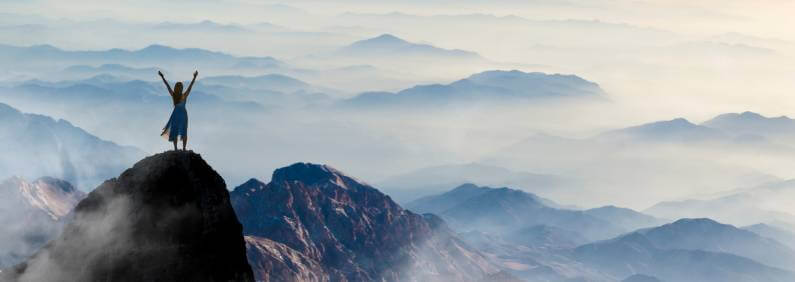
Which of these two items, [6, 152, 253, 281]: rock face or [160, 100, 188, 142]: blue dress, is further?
[160, 100, 188, 142]: blue dress

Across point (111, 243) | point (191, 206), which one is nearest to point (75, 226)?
point (111, 243)

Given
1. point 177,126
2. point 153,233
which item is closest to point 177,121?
point 177,126

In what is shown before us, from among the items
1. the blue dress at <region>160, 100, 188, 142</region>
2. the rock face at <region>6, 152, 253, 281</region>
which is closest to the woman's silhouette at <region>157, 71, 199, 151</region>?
the blue dress at <region>160, 100, 188, 142</region>

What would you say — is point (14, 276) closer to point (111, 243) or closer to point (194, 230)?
point (111, 243)

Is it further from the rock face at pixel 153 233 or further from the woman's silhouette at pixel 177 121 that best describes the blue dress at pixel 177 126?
the rock face at pixel 153 233

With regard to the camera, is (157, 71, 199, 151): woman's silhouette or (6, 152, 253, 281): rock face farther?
(157, 71, 199, 151): woman's silhouette

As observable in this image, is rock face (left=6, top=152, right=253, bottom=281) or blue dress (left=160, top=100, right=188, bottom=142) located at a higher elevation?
blue dress (left=160, top=100, right=188, bottom=142)

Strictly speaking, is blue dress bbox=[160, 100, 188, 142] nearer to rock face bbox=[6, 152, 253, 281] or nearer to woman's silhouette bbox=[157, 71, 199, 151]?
woman's silhouette bbox=[157, 71, 199, 151]

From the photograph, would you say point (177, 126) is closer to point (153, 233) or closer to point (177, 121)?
point (177, 121)
